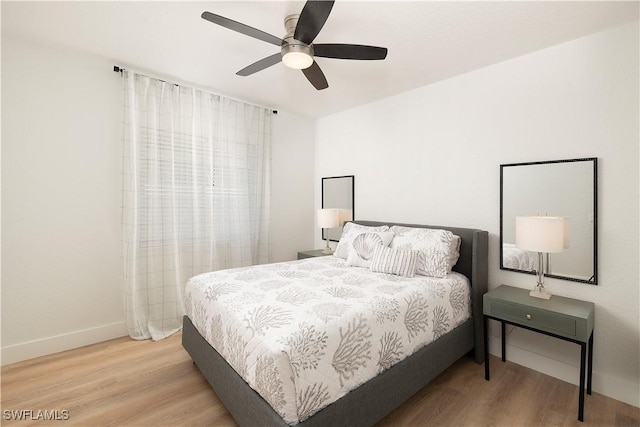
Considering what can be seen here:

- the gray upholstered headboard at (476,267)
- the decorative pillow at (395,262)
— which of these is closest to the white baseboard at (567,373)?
the gray upholstered headboard at (476,267)

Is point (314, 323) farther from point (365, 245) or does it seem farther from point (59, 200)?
point (59, 200)

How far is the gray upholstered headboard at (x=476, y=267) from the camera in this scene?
7.89 ft

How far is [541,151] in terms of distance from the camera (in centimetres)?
234

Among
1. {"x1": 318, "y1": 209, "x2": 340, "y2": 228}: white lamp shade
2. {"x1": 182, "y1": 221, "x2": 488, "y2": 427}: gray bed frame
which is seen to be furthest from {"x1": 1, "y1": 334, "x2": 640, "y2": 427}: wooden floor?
{"x1": 318, "y1": 209, "x2": 340, "y2": 228}: white lamp shade

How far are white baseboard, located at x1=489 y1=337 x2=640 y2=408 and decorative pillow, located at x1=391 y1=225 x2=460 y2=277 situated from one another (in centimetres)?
90

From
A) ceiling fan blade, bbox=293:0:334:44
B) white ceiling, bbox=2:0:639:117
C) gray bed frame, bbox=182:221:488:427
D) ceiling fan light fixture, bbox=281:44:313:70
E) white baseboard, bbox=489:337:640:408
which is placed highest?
white ceiling, bbox=2:0:639:117

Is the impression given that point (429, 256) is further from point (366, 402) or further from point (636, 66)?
point (636, 66)

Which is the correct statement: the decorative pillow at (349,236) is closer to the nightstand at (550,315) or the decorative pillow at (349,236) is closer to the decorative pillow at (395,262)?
the decorative pillow at (395,262)

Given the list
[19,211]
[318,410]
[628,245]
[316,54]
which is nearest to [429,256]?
[628,245]

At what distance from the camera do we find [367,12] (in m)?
1.92

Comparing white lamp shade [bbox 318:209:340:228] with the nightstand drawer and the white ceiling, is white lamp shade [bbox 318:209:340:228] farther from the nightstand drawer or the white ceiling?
the nightstand drawer

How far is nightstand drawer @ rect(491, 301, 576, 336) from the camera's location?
184cm

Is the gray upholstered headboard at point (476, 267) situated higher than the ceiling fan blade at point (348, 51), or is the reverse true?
the ceiling fan blade at point (348, 51)

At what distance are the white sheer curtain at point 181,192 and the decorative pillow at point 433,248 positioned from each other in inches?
79.1
